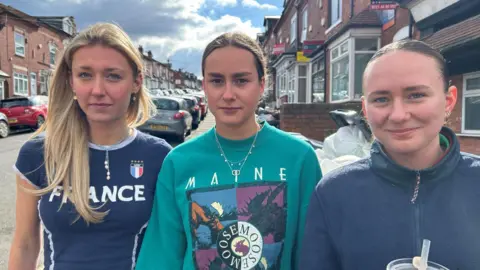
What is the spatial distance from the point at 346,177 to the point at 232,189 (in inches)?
19.1

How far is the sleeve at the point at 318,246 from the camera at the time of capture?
53.0 inches

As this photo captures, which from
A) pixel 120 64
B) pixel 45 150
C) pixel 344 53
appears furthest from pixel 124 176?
pixel 344 53

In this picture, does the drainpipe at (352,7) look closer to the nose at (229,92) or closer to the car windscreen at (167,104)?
the car windscreen at (167,104)

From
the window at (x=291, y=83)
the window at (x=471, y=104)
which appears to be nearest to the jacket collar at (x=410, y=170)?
the window at (x=471, y=104)

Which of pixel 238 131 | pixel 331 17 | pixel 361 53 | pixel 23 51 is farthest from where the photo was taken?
pixel 23 51

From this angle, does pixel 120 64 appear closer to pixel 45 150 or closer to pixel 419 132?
pixel 45 150

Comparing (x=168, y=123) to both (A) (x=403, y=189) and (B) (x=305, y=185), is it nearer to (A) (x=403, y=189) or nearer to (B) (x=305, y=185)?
(B) (x=305, y=185)

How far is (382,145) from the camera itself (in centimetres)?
142

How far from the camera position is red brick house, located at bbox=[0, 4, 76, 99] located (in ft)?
86.6

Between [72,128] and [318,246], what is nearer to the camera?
[318,246]

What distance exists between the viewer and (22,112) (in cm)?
1734

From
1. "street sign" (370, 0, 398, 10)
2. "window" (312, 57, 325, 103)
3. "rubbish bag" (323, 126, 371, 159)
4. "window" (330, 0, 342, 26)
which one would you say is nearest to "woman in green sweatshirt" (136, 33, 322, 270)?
"rubbish bag" (323, 126, 371, 159)

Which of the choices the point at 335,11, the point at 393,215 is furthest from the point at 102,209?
the point at 335,11

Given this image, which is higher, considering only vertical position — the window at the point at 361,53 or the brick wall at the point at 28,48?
the brick wall at the point at 28,48
